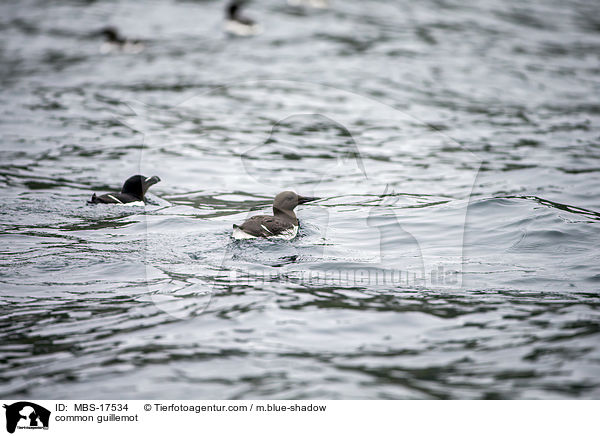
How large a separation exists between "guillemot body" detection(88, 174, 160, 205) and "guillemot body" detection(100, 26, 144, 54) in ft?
33.9

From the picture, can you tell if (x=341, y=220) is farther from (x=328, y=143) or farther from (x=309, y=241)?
(x=328, y=143)

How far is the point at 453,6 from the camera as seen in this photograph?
917 inches

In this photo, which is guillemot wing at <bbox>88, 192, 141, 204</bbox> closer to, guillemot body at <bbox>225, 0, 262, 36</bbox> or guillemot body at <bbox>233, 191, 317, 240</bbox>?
guillemot body at <bbox>233, 191, 317, 240</bbox>

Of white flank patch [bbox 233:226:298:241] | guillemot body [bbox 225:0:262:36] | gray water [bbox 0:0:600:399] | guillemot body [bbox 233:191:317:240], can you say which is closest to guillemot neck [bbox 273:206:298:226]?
guillemot body [bbox 233:191:317:240]

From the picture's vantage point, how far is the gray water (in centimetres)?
551

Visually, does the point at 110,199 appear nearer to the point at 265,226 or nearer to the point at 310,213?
the point at 265,226

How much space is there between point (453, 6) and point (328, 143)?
12.3 metres

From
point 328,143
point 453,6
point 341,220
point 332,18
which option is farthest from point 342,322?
point 453,6
